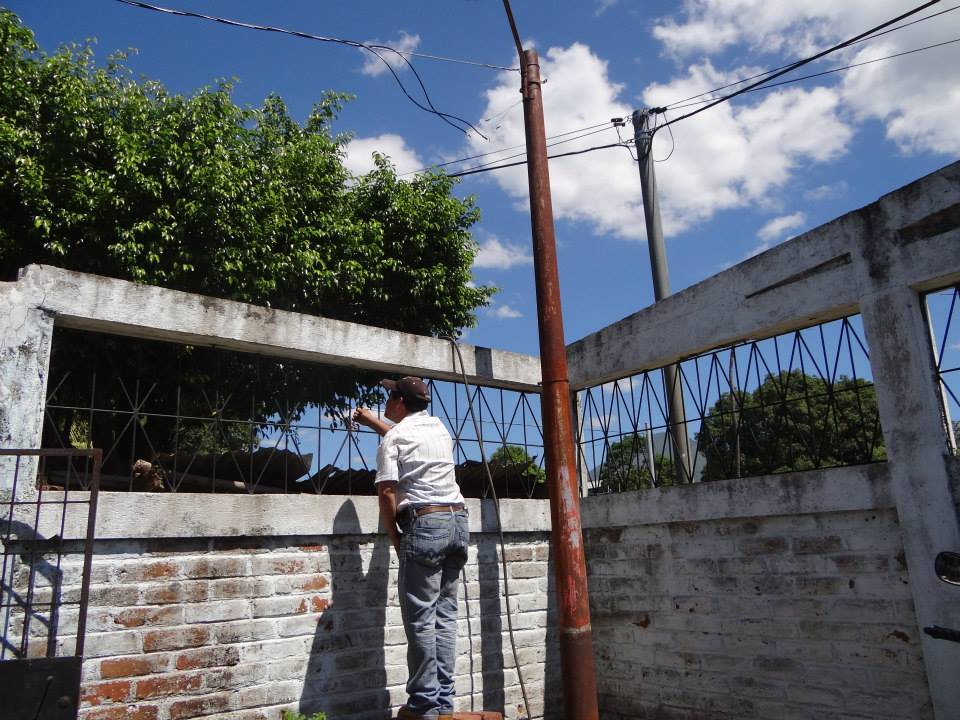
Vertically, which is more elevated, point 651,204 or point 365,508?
point 651,204

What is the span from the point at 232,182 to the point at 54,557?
6423 mm

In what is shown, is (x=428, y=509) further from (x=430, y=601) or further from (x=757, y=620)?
(x=757, y=620)

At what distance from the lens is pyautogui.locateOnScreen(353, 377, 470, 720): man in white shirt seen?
366 cm

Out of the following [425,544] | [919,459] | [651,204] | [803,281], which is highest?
[651,204]

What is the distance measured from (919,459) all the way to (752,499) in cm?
101

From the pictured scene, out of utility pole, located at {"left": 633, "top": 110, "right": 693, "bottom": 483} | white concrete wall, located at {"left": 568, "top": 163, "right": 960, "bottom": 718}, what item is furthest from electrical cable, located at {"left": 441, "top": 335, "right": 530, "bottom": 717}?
utility pole, located at {"left": 633, "top": 110, "right": 693, "bottom": 483}

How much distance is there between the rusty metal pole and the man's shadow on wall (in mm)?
1064

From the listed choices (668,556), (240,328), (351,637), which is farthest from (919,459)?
(240,328)

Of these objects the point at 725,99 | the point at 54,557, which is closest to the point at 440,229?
the point at 725,99

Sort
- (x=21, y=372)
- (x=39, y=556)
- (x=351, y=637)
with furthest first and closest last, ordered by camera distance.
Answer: (x=351, y=637) < (x=21, y=372) < (x=39, y=556)

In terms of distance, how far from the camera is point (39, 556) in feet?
11.1

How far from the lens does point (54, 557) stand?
3.43 meters

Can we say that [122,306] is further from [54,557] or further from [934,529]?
[934,529]

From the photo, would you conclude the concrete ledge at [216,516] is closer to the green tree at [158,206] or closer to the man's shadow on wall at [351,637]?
the man's shadow on wall at [351,637]
